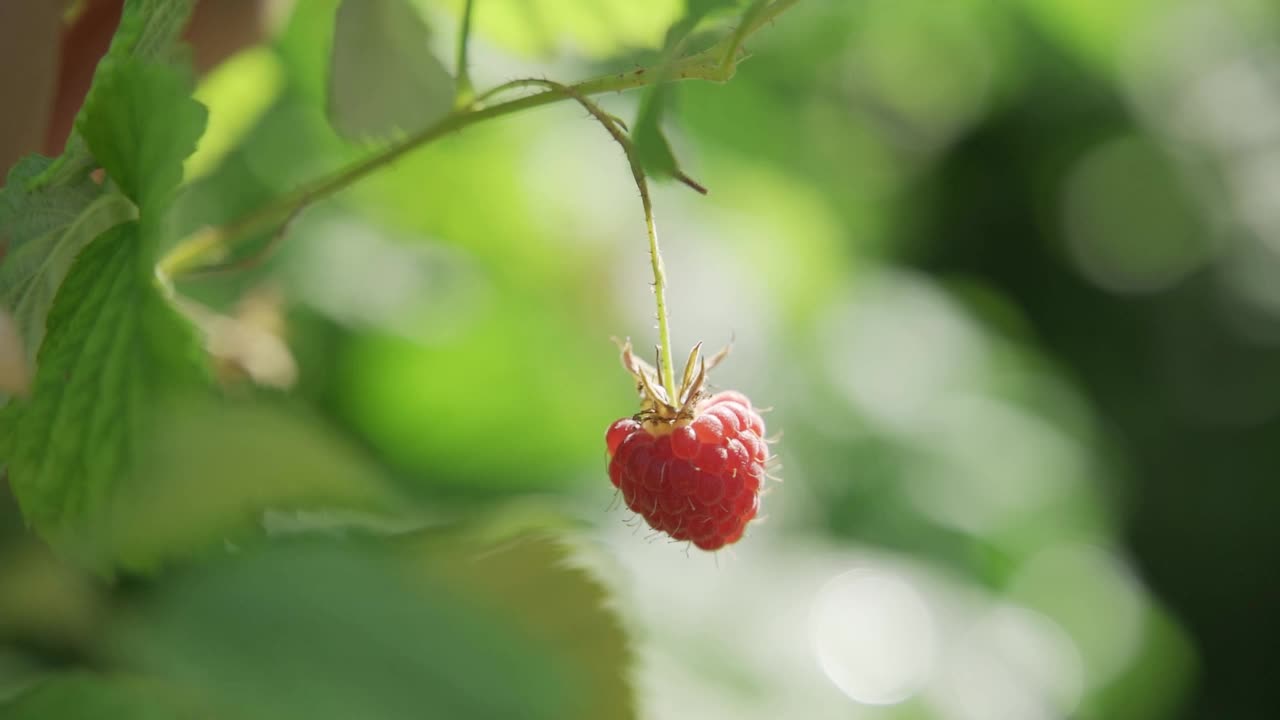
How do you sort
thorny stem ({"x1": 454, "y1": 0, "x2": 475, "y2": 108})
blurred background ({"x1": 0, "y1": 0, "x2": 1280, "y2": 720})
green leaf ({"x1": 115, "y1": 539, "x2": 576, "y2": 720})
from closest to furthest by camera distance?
green leaf ({"x1": 115, "y1": 539, "x2": 576, "y2": 720}) < thorny stem ({"x1": 454, "y1": 0, "x2": 475, "y2": 108}) < blurred background ({"x1": 0, "y1": 0, "x2": 1280, "y2": 720})

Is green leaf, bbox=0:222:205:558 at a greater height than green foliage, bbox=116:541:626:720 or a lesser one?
greater

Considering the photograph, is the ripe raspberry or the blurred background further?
the blurred background

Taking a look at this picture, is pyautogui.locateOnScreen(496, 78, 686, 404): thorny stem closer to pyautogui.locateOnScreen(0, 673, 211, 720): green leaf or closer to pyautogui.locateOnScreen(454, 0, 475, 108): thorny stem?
pyautogui.locateOnScreen(454, 0, 475, 108): thorny stem

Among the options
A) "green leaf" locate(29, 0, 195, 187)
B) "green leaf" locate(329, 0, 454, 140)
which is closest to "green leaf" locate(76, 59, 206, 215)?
"green leaf" locate(29, 0, 195, 187)

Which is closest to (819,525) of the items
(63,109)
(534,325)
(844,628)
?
(844,628)

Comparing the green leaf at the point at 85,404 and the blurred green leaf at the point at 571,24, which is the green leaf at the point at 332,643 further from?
the blurred green leaf at the point at 571,24

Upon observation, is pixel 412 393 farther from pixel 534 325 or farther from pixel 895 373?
pixel 895 373
